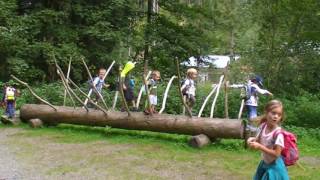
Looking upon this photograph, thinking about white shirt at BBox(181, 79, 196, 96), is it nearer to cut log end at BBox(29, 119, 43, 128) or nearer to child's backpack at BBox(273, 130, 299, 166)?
cut log end at BBox(29, 119, 43, 128)

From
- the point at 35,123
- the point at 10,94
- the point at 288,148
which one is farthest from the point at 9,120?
the point at 288,148

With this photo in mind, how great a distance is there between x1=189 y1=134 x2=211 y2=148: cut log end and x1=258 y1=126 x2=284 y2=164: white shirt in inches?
227

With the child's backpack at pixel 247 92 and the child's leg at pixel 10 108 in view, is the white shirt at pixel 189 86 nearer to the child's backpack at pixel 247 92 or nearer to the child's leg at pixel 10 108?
the child's backpack at pixel 247 92

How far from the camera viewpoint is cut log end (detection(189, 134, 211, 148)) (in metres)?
11.1

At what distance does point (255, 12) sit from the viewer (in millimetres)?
17938

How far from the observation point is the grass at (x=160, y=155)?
29.7 feet

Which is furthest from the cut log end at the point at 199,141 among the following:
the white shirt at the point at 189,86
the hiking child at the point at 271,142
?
the hiking child at the point at 271,142

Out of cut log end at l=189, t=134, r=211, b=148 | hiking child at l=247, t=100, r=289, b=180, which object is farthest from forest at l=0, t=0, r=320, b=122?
hiking child at l=247, t=100, r=289, b=180

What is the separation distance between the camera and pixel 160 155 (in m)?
10.5

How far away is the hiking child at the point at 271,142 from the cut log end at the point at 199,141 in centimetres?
572

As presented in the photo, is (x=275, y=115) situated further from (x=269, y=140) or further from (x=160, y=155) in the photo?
(x=160, y=155)

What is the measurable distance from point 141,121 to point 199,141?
1.88 m

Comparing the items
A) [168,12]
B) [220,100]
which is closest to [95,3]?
[168,12]

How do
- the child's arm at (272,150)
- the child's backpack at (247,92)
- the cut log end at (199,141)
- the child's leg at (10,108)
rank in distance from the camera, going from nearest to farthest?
1. the child's arm at (272,150)
2. the cut log end at (199,141)
3. the child's backpack at (247,92)
4. the child's leg at (10,108)
